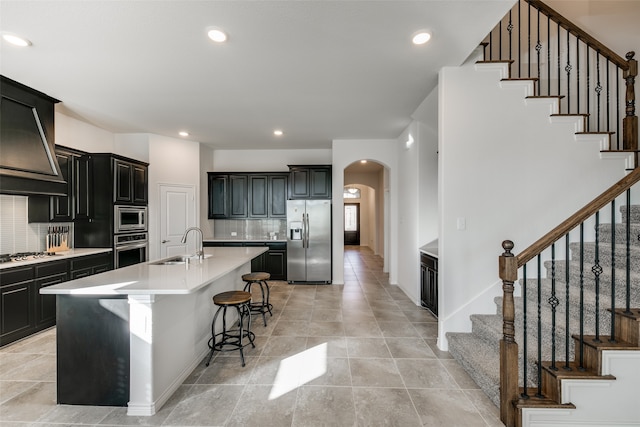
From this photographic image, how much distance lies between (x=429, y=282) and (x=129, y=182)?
4904mm

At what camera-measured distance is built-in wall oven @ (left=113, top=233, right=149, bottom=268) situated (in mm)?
4215

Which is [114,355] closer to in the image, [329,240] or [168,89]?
[168,89]

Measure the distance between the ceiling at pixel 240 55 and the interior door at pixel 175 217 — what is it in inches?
59.1

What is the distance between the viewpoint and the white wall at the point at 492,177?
2.83m

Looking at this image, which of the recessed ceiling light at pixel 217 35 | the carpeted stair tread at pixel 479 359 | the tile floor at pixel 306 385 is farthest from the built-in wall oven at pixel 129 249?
the carpeted stair tread at pixel 479 359

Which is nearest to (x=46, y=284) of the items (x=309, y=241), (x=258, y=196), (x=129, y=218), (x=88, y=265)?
(x=88, y=265)

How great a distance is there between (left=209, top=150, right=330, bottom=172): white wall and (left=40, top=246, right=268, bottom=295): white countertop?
13.2ft

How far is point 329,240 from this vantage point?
18.6ft

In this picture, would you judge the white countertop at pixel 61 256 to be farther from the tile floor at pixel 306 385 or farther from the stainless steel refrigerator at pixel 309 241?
the stainless steel refrigerator at pixel 309 241

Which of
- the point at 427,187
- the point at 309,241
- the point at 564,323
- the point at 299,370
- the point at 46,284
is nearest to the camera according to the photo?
the point at 564,323

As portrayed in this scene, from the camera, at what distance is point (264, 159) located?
21.4 ft

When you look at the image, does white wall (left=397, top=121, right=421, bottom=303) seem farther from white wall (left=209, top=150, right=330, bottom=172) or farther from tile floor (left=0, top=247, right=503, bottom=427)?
white wall (left=209, top=150, right=330, bottom=172)

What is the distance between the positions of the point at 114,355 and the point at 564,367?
312 centimetres

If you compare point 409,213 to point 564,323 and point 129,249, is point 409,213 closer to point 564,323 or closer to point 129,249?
point 564,323
